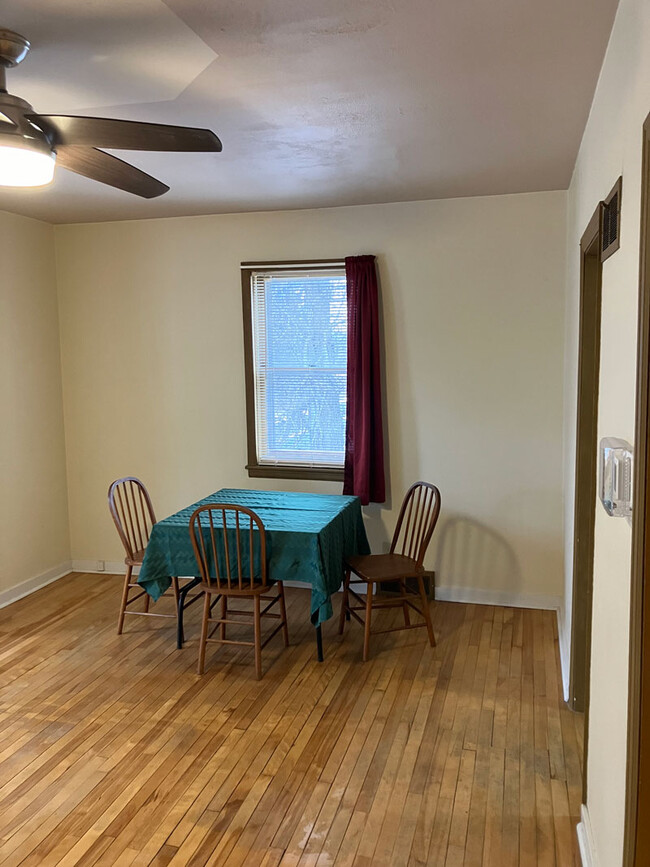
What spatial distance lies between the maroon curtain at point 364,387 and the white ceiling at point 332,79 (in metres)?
0.83

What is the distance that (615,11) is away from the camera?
6.41 feet

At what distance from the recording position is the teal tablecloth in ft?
12.5

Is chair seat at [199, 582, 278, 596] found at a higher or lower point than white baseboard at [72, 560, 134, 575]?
higher

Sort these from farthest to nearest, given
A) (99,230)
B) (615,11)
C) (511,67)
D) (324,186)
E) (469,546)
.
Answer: (99,230) → (469,546) → (324,186) → (511,67) → (615,11)

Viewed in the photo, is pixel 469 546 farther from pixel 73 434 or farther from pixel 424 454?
pixel 73 434

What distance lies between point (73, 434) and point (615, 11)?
4588mm

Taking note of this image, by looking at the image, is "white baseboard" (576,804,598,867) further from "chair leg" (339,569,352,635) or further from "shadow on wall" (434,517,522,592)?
"shadow on wall" (434,517,522,592)

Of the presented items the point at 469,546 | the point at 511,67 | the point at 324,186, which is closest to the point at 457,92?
the point at 511,67

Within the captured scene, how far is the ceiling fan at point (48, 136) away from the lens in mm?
2008

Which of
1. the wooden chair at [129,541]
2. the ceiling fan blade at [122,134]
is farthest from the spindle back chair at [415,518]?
the ceiling fan blade at [122,134]

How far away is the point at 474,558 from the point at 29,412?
3197mm

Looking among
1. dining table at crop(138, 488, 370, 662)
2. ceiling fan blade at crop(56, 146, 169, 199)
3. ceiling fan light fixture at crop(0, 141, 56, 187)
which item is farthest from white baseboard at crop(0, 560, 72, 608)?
ceiling fan light fixture at crop(0, 141, 56, 187)

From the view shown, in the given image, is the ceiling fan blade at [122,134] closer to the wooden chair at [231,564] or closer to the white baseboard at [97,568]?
the wooden chair at [231,564]

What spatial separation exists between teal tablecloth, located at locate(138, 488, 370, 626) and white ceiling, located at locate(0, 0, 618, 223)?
184cm
